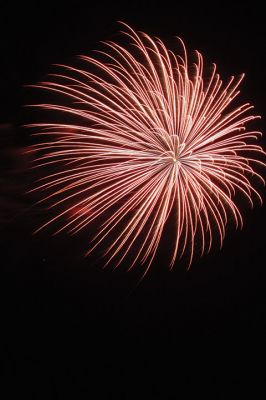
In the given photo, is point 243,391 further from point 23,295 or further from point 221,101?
point 221,101

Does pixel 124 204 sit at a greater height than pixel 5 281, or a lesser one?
greater

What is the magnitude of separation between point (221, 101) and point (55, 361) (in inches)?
118

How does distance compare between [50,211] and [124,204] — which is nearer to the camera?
[124,204]

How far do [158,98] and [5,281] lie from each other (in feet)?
6.93

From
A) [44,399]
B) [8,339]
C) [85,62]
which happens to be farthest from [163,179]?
[44,399]

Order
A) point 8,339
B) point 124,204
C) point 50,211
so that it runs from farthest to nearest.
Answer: point 8,339
point 50,211
point 124,204

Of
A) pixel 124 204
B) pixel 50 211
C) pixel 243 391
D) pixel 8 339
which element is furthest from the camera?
pixel 243 391

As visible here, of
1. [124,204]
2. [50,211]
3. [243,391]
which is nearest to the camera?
[124,204]

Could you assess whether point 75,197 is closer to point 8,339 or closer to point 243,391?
point 8,339

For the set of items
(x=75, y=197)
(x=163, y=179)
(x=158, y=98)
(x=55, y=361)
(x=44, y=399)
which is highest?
(x=158, y=98)

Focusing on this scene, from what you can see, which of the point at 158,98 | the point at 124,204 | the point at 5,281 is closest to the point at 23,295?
the point at 5,281

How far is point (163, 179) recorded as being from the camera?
2.97 meters

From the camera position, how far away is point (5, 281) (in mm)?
3238

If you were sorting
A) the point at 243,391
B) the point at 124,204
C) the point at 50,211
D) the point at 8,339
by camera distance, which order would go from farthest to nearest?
the point at 243,391, the point at 8,339, the point at 50,211, the point at 124,204
